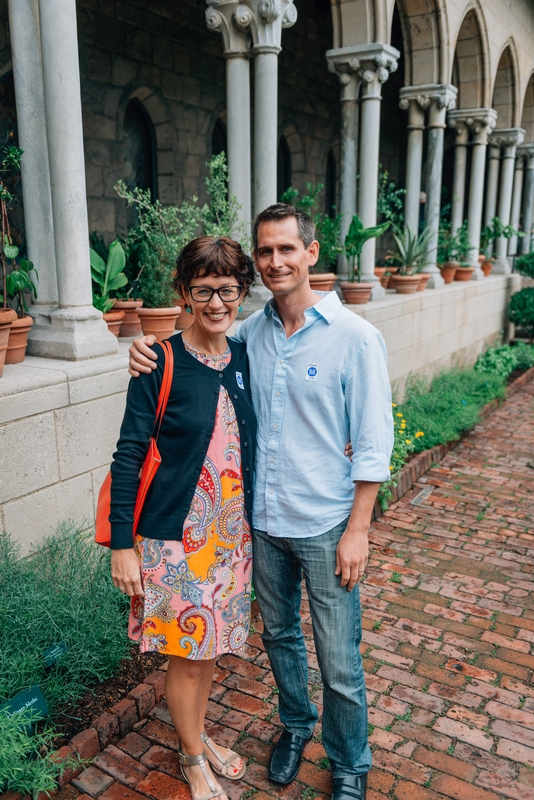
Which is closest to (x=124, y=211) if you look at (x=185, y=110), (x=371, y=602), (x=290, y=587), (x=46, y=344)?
(x=185, y=110)

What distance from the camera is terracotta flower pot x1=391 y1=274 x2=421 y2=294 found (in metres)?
7.87

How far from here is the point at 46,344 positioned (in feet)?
12.0

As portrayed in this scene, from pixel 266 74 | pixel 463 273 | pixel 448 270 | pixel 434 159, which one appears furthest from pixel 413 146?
pixel 266 74

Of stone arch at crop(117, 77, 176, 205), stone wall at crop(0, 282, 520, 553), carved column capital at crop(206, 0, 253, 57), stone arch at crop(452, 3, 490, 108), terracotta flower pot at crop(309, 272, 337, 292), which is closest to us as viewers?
stone wall at crop(0, 282, 520, 553)

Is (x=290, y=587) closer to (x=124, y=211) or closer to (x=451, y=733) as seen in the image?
(x=451, y=733)

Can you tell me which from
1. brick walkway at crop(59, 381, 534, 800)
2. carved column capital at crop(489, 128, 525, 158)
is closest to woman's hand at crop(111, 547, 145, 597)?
brick walkway at crop(59, 381, 534, 800)

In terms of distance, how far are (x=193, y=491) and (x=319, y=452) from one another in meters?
0.43

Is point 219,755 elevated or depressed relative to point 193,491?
depressed

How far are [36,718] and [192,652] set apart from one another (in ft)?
2.42

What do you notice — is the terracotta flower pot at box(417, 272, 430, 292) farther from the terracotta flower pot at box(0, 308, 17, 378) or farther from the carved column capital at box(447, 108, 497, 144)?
the terracotta flower pot at box(0, 308, 17, 378)

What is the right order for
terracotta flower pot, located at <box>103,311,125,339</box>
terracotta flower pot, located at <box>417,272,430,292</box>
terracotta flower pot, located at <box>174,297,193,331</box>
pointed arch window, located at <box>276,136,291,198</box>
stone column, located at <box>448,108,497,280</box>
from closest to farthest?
terracotta flower pot, located at <box>103,311,125,339</box>, terracotta flower pot, located at <box>174,297,193,331</box>, terracotta flower pot, located at <box>417,272,430,292</box>, stone column, located at <box>448,108,497,280</box>, pointed arch window, located at <box>276,136,291,198</box>

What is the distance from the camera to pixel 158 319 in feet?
14.3

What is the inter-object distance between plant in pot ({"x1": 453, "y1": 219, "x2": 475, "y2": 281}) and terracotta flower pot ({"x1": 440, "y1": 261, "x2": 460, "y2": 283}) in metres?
0.33

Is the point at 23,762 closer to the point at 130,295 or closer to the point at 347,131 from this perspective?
the point at 130,295
